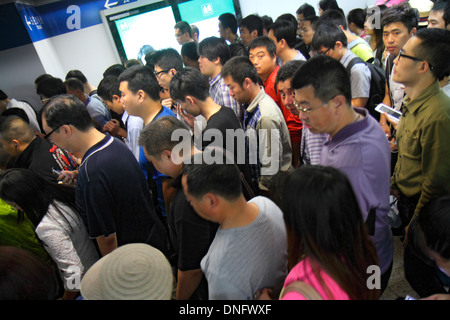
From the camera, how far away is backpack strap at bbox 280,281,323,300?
2.57ft

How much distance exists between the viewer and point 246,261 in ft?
3.54

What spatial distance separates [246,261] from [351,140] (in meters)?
0.75

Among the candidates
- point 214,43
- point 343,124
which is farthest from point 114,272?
point 214,43

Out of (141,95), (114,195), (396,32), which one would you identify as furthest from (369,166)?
(396,32)

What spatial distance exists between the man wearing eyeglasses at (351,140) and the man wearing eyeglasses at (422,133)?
0.57 feet

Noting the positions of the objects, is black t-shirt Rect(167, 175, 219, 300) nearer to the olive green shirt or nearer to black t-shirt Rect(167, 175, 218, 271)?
black t-shirt Rect(167, 175, 218, 271)

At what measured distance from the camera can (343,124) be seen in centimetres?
135

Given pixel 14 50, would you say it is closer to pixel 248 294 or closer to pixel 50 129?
pixel 50 129

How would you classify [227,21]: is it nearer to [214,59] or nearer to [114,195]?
[214,59]

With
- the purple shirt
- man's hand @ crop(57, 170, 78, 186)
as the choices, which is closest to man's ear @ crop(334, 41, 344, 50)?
the purple shirt

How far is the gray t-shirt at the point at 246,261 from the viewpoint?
1.06m

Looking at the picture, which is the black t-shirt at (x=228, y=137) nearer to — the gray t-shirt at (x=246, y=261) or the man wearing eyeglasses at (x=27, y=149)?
the gray t-shirt at (x=246, y=261)

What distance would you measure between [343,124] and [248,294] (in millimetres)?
933

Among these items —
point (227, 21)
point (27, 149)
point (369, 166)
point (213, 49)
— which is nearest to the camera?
point (369, 166)
